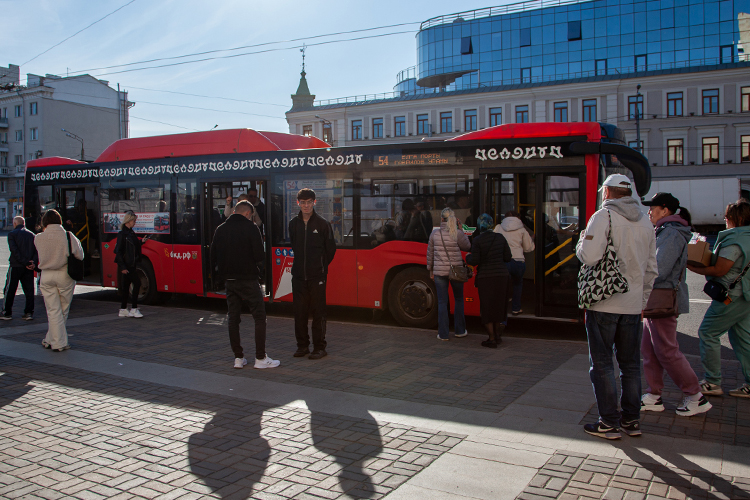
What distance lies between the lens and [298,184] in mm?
10539

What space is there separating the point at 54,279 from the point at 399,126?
5061 cm

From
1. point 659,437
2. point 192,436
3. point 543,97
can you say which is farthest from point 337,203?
point 543,97

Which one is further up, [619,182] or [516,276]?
[619,182]

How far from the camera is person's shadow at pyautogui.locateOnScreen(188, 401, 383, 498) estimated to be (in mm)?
3912

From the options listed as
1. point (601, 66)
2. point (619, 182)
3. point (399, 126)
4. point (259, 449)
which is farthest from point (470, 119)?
point (259, 449)

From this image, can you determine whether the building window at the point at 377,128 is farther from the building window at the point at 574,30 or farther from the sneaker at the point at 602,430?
the sneaker at the point at 602,430

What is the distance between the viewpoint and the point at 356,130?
58594 mm

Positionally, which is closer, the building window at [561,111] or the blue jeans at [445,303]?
the blue jeans at [445,303]

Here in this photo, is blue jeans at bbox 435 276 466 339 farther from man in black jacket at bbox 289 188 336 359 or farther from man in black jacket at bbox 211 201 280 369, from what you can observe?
man in black jacket at bbox 211 201 280 369

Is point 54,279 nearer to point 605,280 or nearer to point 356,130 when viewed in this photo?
point 605,280

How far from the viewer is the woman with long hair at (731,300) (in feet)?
17.9

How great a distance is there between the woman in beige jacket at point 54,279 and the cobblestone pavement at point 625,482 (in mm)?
6402

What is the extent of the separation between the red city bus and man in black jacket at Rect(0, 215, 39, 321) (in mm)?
2172

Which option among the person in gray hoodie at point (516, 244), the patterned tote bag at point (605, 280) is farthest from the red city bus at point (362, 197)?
the patterned tote bag at point (605, 280)
